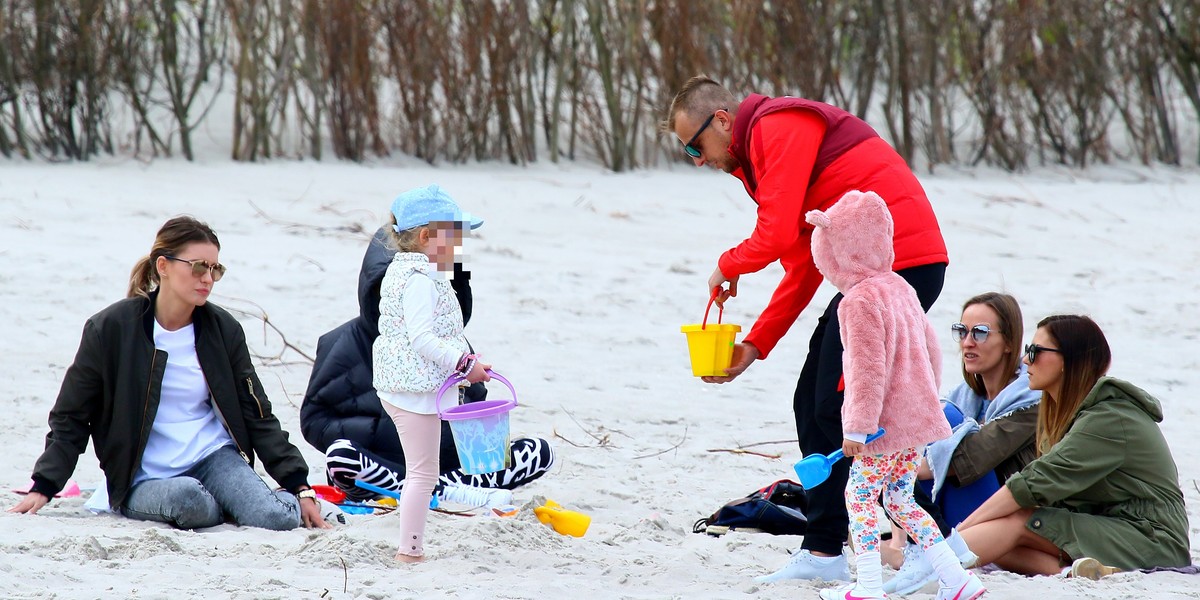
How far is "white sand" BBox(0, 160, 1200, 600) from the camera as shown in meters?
3.12

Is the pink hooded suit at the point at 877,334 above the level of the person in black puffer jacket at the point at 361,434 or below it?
above

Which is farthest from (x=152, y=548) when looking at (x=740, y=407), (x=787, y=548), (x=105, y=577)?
(x=740, y=407)

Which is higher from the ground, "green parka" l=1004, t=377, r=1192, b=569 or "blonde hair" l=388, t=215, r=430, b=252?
"blonde hair" l=388, t=215, r=430, b=252

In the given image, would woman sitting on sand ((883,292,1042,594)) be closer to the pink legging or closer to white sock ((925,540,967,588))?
white sock ((925,540,967,588))

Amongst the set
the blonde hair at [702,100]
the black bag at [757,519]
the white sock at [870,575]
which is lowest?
the black bag at [757,519]

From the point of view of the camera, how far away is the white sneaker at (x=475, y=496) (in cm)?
379

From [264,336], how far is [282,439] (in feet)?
6.41

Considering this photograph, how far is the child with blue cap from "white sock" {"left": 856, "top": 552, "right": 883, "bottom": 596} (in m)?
0.99

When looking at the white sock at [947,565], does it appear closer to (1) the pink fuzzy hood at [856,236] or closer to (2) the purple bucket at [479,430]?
(1) the pink fuzzy hood at [856,236]

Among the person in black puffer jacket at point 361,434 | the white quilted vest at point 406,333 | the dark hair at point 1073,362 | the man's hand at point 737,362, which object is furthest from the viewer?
the person in black puffer jacket at point 361,434

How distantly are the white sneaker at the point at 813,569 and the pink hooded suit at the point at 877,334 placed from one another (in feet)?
1.45

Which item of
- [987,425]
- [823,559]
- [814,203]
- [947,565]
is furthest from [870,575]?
[987,425]

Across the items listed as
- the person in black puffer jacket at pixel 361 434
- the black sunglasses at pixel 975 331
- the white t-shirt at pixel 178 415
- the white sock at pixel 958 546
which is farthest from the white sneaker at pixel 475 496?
the black sunglasses at pixel 975 331

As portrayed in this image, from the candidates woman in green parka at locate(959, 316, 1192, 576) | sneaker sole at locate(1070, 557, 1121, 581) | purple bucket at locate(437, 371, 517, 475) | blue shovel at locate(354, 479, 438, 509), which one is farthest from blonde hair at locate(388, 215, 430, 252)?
sneaker sole at locate(1070, 557, 1121, 581)
